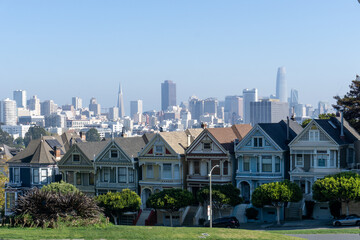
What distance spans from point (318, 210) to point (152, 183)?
15.8 m

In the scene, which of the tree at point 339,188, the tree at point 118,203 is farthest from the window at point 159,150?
the tree at point 339,188

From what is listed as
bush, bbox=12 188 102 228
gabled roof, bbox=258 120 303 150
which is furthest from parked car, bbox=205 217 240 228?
bush, bbox=12 188 102 228

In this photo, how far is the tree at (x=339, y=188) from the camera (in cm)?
5247

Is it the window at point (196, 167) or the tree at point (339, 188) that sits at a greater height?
the window at point (196, 167)

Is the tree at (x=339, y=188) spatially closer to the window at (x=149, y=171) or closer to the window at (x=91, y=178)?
the window at (x=149, y=171)

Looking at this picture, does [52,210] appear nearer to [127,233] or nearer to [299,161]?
[127,233]

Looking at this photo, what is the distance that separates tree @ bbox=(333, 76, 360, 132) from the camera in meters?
72.4

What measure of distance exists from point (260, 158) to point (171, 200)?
29.0 ft

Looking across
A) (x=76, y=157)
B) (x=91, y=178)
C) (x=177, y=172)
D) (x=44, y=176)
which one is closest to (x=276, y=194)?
(x=177, y=172)

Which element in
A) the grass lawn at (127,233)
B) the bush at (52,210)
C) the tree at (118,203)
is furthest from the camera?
the tree at (118,203)

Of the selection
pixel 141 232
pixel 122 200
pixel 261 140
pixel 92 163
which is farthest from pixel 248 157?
pixel 141 232

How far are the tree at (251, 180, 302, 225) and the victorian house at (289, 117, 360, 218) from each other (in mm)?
2726

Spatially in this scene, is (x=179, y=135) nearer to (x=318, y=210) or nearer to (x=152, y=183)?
(x=152, y=183)

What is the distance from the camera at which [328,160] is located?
191 ft
